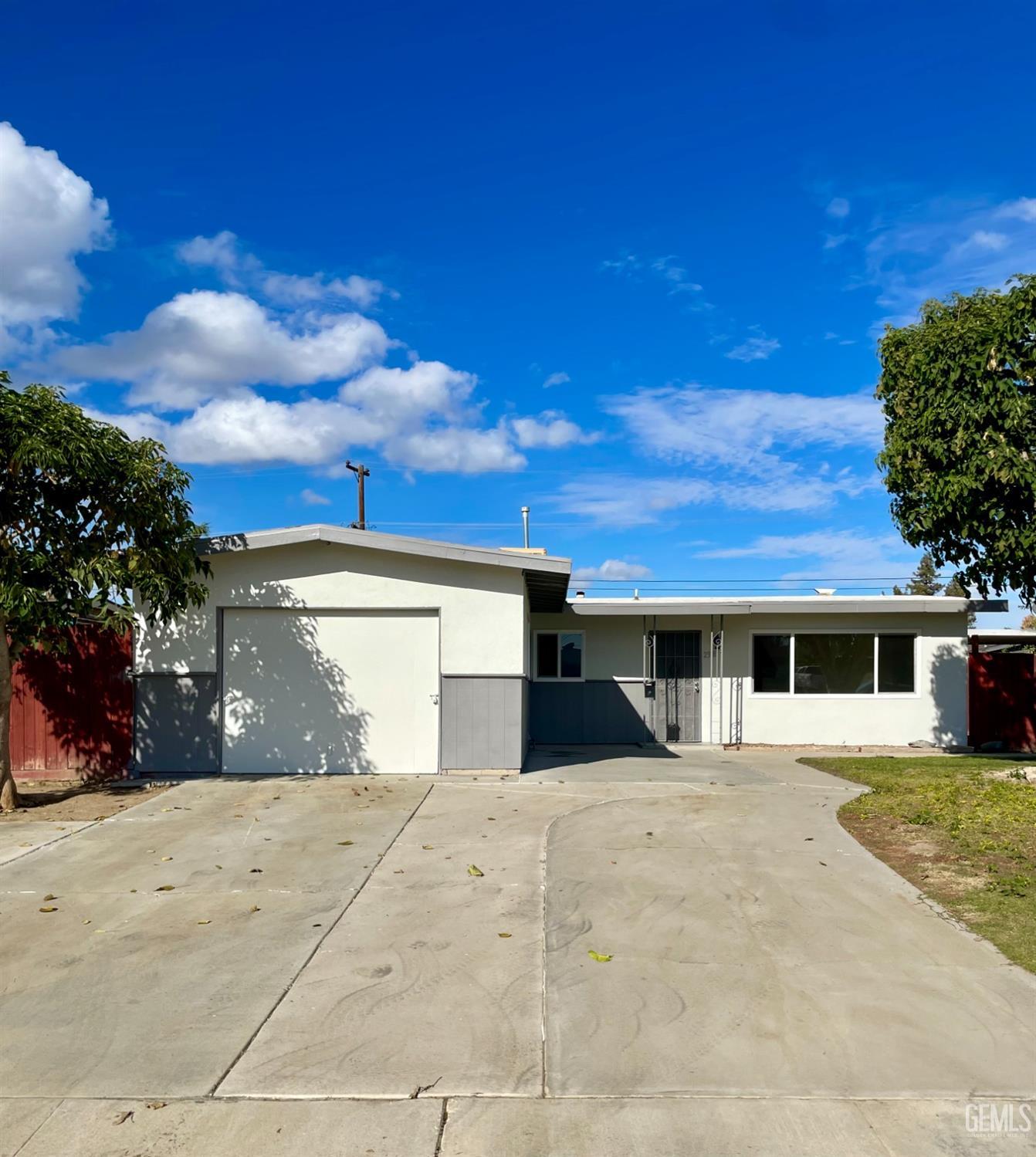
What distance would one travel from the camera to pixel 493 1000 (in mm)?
5082

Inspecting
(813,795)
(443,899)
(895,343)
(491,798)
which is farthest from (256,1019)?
(895,343)

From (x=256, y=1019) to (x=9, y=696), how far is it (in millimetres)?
7418

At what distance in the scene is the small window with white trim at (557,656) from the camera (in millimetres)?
17875

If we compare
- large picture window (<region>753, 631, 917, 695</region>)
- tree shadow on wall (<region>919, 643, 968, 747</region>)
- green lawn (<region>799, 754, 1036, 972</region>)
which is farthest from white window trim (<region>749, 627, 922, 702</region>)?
green lawn (<region>799, 754, 1036, 972</region>)

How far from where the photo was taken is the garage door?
41.8 ft

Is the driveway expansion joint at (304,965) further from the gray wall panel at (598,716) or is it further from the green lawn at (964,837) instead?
the gray wall panel at (598,716)

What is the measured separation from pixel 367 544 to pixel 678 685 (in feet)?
25.3

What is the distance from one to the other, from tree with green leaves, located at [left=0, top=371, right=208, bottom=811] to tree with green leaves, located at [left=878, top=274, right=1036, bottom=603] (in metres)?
10.2

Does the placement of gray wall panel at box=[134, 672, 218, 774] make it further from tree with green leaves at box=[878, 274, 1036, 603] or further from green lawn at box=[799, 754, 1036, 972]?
tree with green leaves at box=[878, 274, 1036, 603]

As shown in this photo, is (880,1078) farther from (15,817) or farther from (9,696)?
(9,696)

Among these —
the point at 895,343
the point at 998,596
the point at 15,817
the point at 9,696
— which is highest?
the point at 895,343

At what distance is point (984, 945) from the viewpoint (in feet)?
19.3

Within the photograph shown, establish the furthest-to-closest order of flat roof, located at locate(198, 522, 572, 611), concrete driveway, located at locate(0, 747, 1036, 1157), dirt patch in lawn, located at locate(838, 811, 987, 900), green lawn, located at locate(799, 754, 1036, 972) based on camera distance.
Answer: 1. flat roof, located at locate(198, 522, 572, 611)
2. dirt patch in lawn, located at locate(838, 811, 987, 900)
3. green lawn, located at locate(799, 754, 1036, 972)
4. concrete driveway, located at locate(0, 747, 1036, 1157)

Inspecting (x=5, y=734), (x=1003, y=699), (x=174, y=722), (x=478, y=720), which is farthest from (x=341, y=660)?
(x=1003, y=699)
